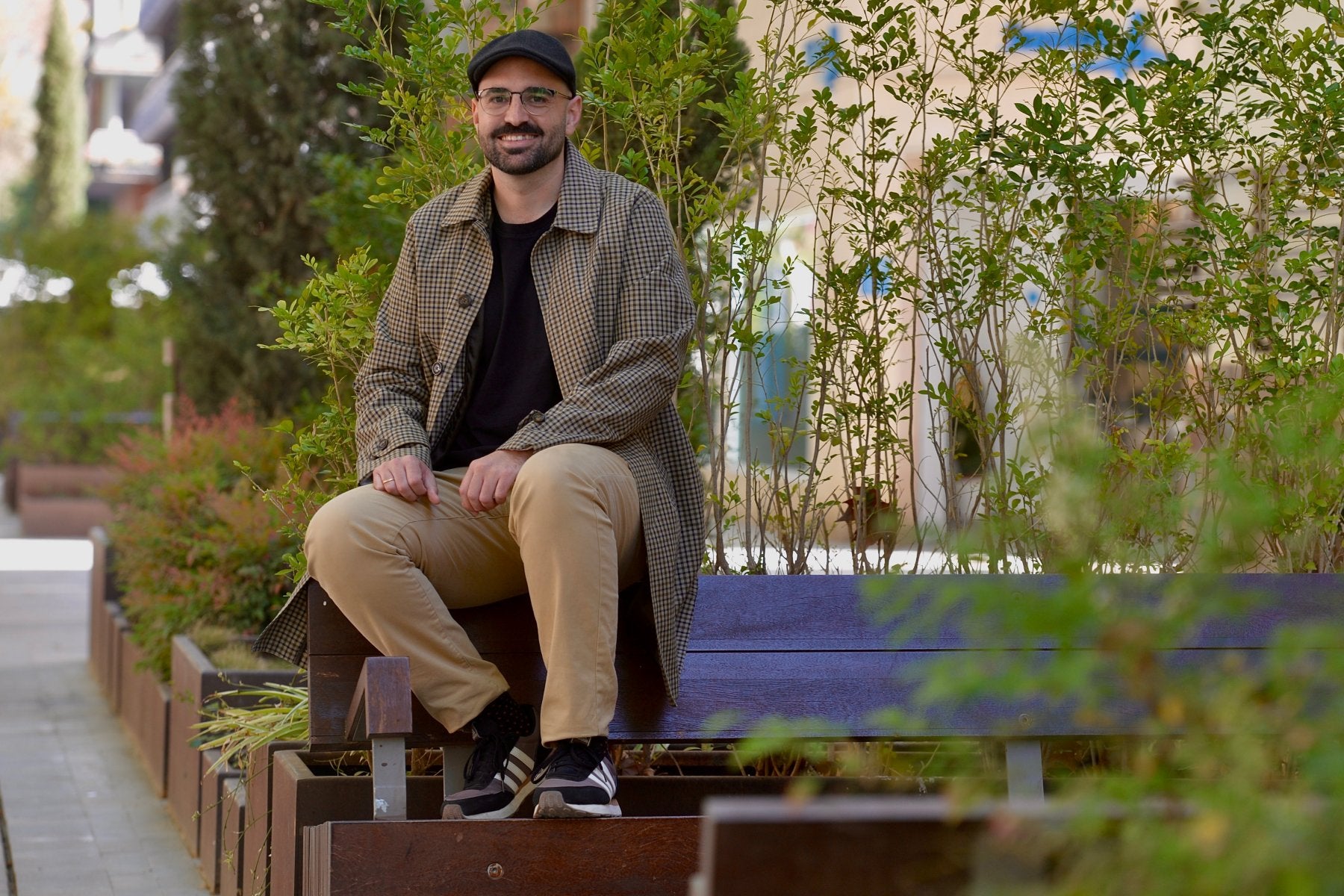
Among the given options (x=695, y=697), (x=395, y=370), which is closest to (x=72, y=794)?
(x=395, y=370)

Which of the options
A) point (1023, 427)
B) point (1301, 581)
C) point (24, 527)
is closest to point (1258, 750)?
point (1301, 581)

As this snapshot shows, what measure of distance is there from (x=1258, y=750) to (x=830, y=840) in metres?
0.43

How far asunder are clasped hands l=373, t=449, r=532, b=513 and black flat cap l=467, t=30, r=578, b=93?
0.79m

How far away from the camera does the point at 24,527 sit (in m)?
15.5

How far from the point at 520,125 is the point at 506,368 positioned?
48cm

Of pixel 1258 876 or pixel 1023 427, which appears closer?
pixel 1258 876

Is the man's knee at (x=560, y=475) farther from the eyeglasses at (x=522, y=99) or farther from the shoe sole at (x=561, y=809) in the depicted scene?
the eyeglasses at (x=522, y=99)

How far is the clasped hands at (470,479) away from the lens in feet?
9.54

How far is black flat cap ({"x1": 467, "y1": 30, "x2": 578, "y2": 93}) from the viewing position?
126 inches

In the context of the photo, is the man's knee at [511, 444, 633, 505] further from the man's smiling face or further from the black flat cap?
the black flat cap

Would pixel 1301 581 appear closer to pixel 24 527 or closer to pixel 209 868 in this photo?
pixel 209 868

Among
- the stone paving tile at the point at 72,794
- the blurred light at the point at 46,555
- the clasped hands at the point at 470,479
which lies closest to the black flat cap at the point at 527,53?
the clasped hands at the point at 470,479

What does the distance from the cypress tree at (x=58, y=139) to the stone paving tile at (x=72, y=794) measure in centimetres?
2765

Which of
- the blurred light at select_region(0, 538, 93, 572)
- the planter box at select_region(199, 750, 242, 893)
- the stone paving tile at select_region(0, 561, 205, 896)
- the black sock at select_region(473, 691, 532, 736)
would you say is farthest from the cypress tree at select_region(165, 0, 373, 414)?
the black sock at select_region(473, 691, 532, 736)
